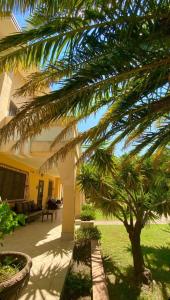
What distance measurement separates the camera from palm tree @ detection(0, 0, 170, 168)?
9.90 feet

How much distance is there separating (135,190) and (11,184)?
27.1 ft

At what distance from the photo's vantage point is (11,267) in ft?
13.6

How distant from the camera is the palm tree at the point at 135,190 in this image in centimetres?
754

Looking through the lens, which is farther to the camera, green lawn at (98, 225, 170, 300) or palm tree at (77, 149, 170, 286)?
palm tree at (77, 149, 170, 286)

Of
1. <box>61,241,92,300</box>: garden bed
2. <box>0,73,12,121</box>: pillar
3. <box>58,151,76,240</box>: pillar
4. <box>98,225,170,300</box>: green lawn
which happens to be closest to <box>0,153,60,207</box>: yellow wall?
<box>58,151,76,240</box>: pillar

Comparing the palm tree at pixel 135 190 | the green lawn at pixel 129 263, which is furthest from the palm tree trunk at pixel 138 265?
the green lawn at pixel 129 263

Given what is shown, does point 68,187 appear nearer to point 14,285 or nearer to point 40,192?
point 14,285

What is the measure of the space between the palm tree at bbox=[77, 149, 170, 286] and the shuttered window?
5479 millimetres

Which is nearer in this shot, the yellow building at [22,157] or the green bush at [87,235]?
the yellow building at [22,157]

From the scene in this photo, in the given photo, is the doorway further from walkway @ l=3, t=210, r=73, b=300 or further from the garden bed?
the garden bed

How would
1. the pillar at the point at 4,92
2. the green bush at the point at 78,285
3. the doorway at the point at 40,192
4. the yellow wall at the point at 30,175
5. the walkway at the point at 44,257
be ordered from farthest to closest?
the doorway at the point at 40,192
the yellow wall at the point at 30,175
the pillar at the point at 4,92
the green bush at the point at 78,285
the walkway at the point at 44,257

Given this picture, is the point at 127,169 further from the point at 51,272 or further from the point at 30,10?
the point at 30,10

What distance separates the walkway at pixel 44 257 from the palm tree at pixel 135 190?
6.95 ft

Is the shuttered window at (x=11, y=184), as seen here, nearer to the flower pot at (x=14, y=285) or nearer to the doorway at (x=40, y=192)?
the doorway at (x=40, y=192)
